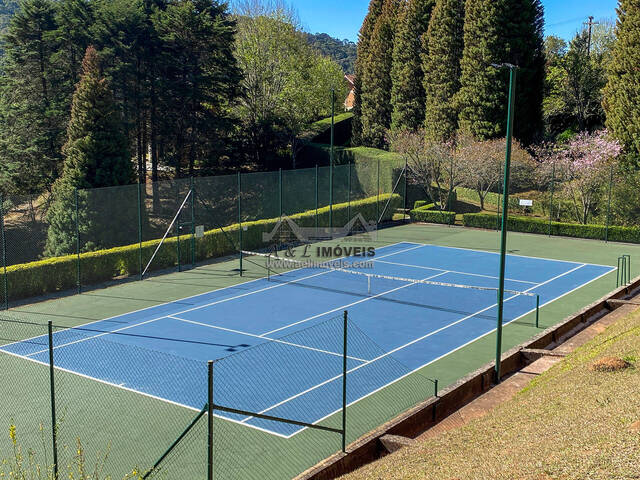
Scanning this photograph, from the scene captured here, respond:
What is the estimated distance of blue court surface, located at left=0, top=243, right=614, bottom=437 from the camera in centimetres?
1505

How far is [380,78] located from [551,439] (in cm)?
5093

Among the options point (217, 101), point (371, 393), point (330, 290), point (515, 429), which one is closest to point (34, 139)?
point (217, 101)

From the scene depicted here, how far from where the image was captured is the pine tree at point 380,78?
56.8m

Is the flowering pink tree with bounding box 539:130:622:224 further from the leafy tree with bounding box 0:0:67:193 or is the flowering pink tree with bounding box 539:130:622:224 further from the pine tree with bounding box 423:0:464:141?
the leafy tree with bounding box 0:0:67:193

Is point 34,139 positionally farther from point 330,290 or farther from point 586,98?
point 586,98

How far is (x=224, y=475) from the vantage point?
11094 millimetres

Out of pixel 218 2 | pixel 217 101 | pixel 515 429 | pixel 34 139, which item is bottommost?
pixel 515 429

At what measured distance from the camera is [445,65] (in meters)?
48.5

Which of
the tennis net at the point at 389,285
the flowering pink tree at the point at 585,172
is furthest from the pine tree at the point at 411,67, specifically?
the tennis net at the point at 389,285

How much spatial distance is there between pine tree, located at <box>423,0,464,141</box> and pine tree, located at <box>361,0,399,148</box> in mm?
8115

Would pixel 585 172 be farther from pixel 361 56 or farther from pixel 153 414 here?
pixel 361 56

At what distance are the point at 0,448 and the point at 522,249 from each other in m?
25.2

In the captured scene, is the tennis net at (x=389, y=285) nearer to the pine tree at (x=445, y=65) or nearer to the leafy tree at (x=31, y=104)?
the leafy tree at (x=31, y=104)

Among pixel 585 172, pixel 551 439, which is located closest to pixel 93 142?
pixel 585 172
